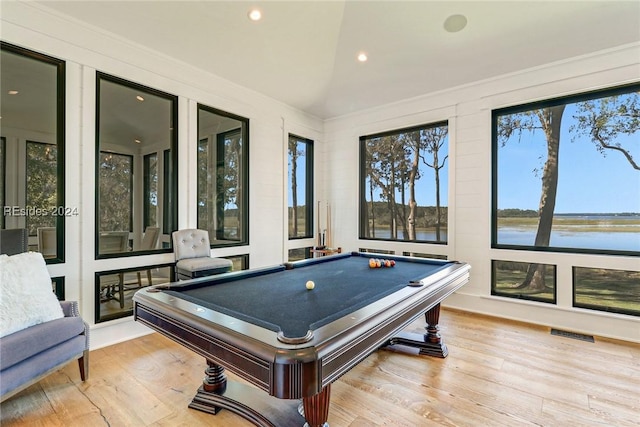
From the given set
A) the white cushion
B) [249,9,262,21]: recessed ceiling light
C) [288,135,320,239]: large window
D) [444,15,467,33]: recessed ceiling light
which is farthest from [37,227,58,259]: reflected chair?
[444,15,467,33]: recessed ceiling light

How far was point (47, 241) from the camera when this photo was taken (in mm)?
2896

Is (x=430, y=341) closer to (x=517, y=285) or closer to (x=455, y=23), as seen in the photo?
(x=517, y=285)

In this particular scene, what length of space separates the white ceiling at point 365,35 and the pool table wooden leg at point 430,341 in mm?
2834

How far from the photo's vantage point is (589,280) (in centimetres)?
352

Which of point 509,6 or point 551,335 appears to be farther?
point 551,335

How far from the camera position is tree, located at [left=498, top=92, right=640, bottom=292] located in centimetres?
343

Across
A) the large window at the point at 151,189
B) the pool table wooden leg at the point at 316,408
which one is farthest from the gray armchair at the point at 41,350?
the pool table wooden leg at the point at 316,408

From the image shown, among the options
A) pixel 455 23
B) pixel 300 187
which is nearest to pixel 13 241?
pixel 300 187

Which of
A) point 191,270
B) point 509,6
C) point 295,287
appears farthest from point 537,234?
point 191,270

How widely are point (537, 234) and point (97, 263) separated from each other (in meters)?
5.09

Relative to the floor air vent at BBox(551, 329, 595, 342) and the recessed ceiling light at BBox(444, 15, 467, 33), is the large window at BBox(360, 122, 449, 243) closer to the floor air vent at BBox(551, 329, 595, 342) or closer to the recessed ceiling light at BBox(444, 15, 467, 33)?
the recessed ceiling light at BBox(444, 15, 467, 33)

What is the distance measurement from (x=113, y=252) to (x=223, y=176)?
5.68 ft

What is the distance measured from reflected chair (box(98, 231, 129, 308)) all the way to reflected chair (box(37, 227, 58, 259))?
14.0 inches

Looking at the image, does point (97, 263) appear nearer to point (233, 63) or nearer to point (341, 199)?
point (233, 63)
